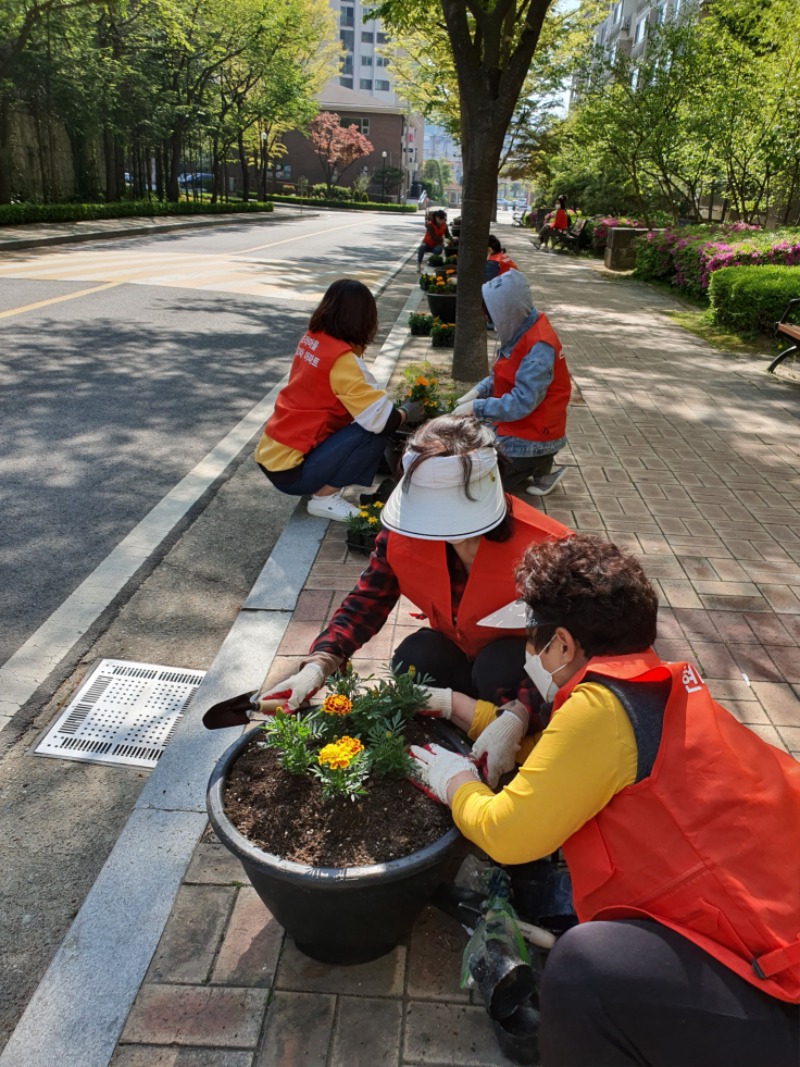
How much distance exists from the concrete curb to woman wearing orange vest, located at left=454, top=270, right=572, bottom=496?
1994mm

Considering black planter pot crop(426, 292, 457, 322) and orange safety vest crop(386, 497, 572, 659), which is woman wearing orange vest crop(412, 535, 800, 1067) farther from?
black planter pot crop(426, 292, 457, 322)

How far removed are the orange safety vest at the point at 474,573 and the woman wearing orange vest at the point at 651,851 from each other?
23.1 inches

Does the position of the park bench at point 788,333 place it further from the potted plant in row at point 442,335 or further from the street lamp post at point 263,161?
the street lamp post at point 263,161

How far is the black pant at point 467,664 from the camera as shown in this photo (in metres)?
2.35

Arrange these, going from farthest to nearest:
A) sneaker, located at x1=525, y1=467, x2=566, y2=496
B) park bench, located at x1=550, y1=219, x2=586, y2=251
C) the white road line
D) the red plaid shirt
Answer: park bench, located at x1=550, y1=219, x2=586, y2=251 → sneaker, located at x1=525, y1=467, x2=566, y2=496 → the white road line → the red plaid shirt

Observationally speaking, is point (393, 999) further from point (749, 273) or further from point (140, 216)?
point (140, 216)

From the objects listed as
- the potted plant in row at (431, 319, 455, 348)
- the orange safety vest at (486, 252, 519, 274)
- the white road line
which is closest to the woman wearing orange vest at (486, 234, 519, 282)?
the orange safety vest at (486, 252, 519, 274)

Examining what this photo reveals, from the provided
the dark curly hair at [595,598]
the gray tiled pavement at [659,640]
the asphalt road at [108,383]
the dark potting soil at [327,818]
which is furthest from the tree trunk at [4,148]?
the dark curly hair at [595,598]

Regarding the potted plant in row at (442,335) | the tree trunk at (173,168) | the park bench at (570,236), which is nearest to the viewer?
the potted plant in row at (442,335)

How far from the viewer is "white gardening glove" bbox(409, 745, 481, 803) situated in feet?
6.25

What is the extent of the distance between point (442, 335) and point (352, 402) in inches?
204

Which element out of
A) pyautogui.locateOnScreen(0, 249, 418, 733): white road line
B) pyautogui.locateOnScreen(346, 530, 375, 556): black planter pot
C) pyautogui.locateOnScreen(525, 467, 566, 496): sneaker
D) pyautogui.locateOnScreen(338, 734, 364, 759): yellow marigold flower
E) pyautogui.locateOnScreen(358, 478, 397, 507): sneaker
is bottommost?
pyautogui.locateOnScreen(0, 249, 418, 733): white road line

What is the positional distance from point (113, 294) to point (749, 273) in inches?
345

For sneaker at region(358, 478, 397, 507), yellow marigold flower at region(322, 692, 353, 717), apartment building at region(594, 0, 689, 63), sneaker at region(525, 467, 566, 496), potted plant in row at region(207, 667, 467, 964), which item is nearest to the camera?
potted plant in row at region(207, 667, 467, 964)
